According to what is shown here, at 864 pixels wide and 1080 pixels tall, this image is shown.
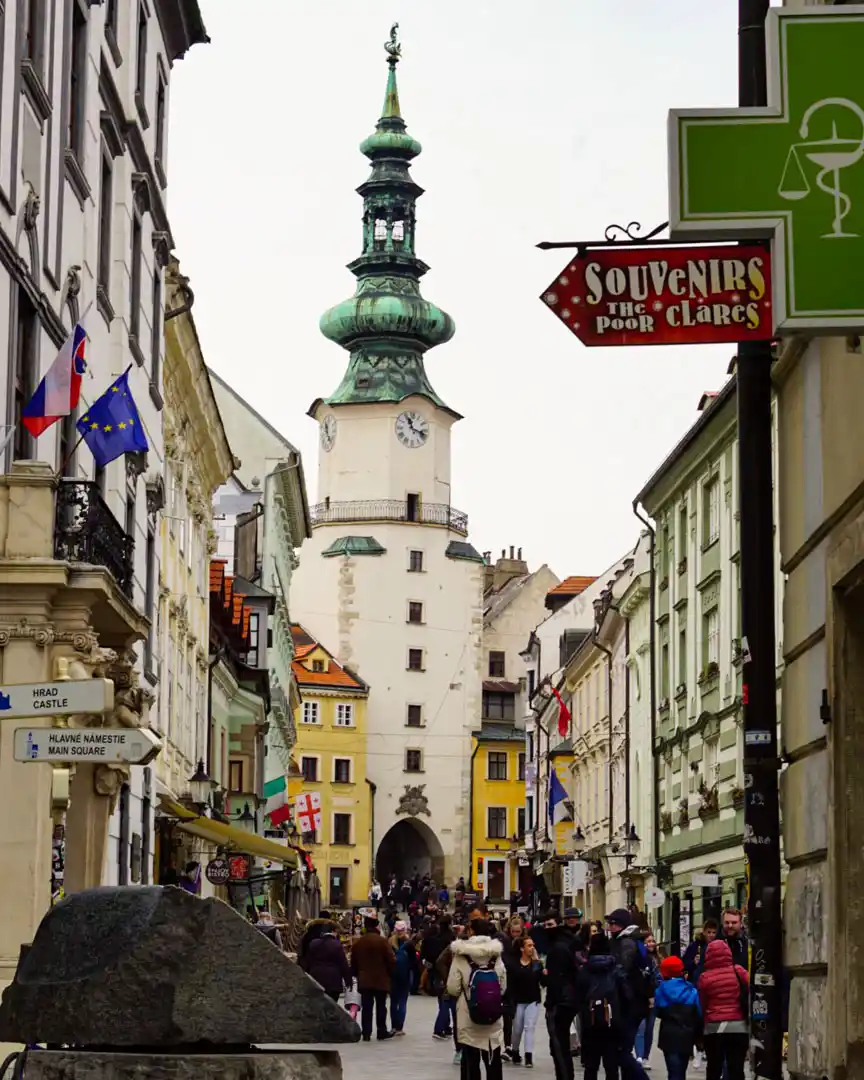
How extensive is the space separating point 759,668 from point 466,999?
10.1 metres

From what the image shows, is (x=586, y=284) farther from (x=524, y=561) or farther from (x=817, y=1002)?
(x=524, y=561)

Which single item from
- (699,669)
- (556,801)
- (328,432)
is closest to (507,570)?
(328,432)

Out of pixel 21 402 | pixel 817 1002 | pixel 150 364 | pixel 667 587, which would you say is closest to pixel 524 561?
pixel 667 587

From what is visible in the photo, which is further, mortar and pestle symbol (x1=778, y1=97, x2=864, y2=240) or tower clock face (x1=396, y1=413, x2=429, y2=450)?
tower clock face (x1=396, y1=413, x2=429, y2=450)

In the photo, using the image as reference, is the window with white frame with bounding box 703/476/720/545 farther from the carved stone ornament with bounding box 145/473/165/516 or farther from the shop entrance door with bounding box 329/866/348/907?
the shop entrance door with bounding box 329/866/348/907

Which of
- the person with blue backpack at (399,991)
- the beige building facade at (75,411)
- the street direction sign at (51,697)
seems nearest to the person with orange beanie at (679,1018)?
the beige building facade at (75,411)

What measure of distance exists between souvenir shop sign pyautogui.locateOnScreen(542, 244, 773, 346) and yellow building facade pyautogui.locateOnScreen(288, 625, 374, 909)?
318ft

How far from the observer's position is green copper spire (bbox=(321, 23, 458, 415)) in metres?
111

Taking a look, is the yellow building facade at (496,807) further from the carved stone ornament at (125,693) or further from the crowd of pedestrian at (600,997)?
the carved stone ornament at (125,693)

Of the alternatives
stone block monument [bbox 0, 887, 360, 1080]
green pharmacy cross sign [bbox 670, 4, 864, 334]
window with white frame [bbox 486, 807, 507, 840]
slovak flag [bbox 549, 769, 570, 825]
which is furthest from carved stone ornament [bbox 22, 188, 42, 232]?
window with white frame [bbox 486, 807, 507, 840]

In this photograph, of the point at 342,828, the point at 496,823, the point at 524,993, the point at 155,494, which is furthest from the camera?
the point at 496,823

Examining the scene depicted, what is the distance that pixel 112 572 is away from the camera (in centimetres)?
2117

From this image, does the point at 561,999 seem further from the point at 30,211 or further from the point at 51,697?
the point at 51,697

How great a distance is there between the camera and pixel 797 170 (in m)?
7.86
